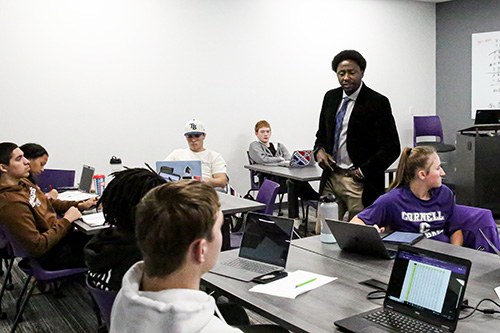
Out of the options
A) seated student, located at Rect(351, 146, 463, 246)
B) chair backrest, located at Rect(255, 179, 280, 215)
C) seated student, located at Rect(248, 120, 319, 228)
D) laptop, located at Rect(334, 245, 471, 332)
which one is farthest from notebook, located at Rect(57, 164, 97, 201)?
laptop, located at Rect(334, 245, 471, 332)

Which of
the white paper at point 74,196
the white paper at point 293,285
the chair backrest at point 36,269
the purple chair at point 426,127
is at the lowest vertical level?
the chair backrest at point 36,269

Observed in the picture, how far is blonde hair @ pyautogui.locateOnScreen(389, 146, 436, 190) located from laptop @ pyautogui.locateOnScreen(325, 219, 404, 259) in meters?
0.53

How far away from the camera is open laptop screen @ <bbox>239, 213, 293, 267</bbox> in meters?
2.17

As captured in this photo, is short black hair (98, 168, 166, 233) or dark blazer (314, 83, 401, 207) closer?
short black hair (98, 168, 166, 233)

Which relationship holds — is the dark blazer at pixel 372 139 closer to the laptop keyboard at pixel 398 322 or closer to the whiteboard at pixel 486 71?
the laptop keyboard at pixel 398 322

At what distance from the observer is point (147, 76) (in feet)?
19.4

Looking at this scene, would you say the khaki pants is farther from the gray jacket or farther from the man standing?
the gray jacket

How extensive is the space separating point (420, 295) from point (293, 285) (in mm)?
483

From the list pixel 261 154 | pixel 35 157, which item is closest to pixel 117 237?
pixel 35 157

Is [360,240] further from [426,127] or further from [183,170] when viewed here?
[426,127]

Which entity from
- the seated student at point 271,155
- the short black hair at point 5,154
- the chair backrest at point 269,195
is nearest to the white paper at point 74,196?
the short black hair at point 5,154

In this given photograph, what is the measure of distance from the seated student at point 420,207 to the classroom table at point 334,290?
11.1 inches

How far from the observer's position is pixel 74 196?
4031 mm

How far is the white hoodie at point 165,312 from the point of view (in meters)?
1.18
